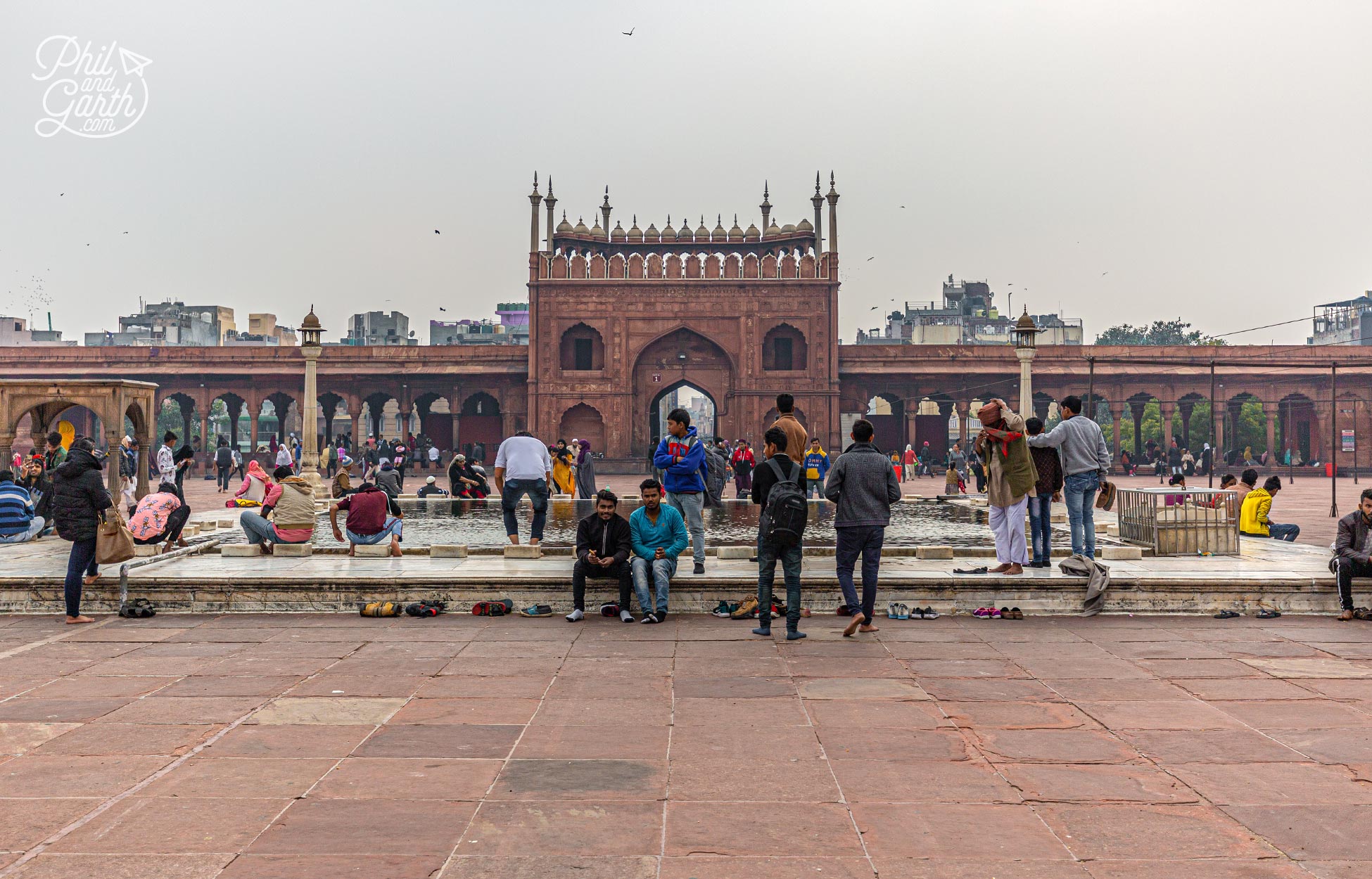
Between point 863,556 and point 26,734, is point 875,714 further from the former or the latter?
point 26,734

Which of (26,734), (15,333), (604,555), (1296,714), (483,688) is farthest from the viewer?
(15,333)

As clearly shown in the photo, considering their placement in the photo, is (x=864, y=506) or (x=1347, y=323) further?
(x=1347, y=323)

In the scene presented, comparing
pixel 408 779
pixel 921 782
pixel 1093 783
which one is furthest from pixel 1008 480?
pixel 408 779

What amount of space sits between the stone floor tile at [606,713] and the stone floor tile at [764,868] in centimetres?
127

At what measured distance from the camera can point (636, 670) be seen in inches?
193

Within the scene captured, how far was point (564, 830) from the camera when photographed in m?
2.93

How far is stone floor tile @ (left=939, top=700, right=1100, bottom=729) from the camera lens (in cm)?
398

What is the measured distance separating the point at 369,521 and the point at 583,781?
531 cm

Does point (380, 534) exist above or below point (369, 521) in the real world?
below

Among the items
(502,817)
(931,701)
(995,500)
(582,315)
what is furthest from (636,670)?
(582,315)

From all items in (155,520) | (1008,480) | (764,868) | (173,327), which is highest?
(173,327)

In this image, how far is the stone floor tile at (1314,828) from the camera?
9.02 ft

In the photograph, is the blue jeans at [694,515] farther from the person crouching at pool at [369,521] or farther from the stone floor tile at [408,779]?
the stone floor tile at [408,779]

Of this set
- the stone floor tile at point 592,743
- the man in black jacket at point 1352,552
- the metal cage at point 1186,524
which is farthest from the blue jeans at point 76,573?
the man in black jacket at point 1352,552
